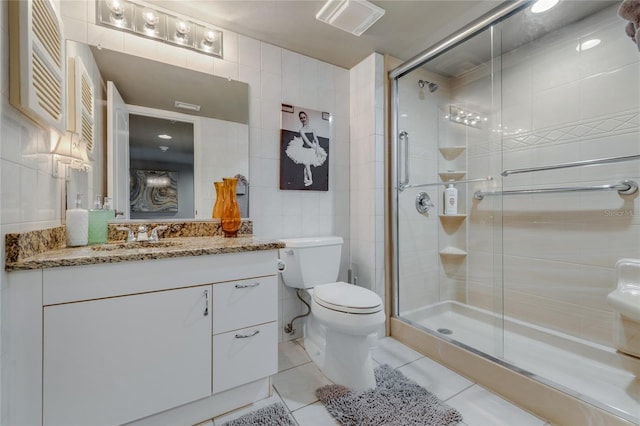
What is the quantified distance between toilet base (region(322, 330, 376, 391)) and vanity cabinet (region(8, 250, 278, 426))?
0.36 metres

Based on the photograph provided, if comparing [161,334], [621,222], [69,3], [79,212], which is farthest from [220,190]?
[621,222]

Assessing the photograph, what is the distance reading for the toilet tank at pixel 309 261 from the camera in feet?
5.66

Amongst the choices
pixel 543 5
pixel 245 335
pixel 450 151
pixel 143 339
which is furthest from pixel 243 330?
pixel 543 5

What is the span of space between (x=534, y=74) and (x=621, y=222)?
3.55 feet

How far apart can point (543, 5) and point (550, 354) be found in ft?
6.51

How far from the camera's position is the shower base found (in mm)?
1192

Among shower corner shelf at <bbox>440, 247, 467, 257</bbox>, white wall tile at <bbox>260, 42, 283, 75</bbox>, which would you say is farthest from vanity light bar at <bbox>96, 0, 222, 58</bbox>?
shower corner shelf at <bbox>440, 247, 467, 257</bbox>

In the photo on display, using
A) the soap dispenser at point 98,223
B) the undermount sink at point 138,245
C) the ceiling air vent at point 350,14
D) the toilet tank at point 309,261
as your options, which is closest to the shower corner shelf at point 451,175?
the toilet tank at point 309,261

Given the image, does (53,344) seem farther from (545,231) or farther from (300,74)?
(545,231)

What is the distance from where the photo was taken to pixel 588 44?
161 cm

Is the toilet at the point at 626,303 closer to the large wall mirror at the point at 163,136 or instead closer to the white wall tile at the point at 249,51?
the large wall mirror at the point at 163,136

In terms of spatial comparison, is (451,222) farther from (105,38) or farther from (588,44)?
(105,38)

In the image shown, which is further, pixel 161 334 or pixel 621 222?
pixel 621 222

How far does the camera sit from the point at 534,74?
1845 mm
